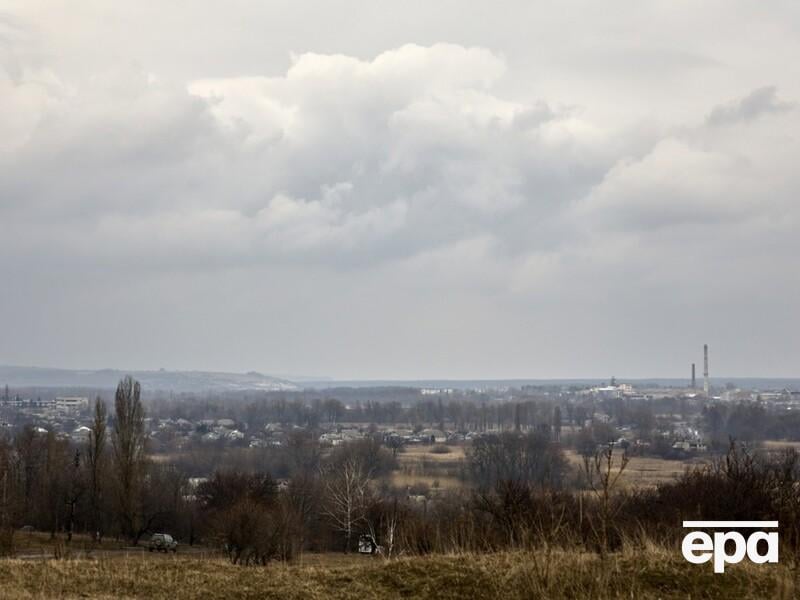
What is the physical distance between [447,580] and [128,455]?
41.4 meters

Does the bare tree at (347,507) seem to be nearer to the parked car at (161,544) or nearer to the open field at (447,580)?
the parked car at (161,544)

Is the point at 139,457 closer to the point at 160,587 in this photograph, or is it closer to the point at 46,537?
the point at 46,537

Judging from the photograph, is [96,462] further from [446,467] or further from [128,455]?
[446,467]

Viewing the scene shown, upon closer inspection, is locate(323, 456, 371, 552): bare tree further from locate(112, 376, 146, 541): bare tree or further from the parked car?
locate(112, 376, 146, 541): bare tree

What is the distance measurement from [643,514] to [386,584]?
19.7 m

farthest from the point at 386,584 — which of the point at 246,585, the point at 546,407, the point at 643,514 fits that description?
the point at 546,407

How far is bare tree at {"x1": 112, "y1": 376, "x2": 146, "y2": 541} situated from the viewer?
161 ft

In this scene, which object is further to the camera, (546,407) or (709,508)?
(546,407)

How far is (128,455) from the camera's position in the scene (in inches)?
1980

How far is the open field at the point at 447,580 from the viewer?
456 inches

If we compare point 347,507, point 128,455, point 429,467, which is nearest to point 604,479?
point 347,507

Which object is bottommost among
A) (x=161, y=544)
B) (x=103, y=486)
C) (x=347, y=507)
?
(x=161, y=544)

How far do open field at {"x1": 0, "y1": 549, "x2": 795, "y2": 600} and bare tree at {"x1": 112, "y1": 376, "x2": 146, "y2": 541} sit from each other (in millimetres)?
36765

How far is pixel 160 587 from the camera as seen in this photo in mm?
12773
